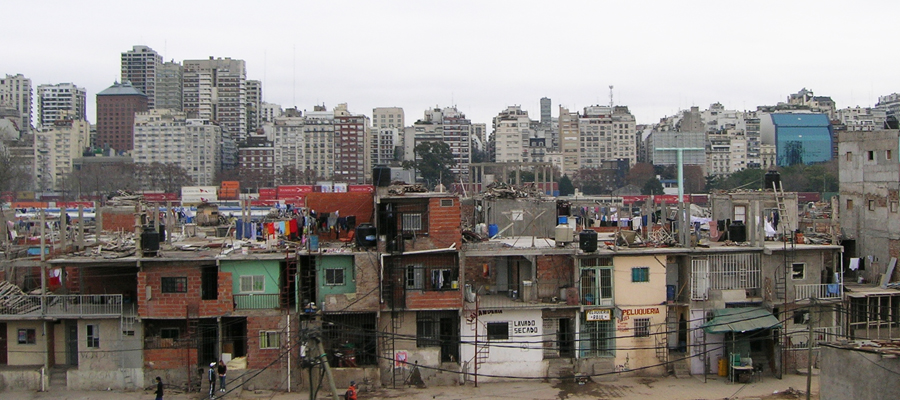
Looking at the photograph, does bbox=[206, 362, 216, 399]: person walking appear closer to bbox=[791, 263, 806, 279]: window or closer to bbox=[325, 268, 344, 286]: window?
bbox=[325, 268, 344, 286]: window

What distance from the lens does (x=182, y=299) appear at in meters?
23.1

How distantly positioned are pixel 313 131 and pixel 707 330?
111538 millimetres

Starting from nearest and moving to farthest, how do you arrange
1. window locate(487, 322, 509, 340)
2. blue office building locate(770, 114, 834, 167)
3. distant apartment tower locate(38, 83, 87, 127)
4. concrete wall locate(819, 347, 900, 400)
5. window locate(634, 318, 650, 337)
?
concrete wall locate(819, 347, 900, 400) < window locate(487, 322, 509, 340) < window locate(634, 318, 650, 337) < blue office building locate(770, 114, 834, 167) < distant apartment tower locate(38, 83, 87, 127)

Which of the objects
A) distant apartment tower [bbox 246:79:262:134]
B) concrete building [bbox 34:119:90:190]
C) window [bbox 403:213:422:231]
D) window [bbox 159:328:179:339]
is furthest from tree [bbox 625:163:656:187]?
window [bbox 159:328:179:339]

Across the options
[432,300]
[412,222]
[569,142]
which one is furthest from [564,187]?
[432,300]

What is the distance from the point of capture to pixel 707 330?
2373 centimetres

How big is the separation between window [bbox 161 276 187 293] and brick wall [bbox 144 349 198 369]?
5.69 feet

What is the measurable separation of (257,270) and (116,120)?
147496 mm

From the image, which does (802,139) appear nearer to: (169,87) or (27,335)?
(27,335)

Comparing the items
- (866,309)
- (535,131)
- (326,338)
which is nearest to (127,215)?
(326,338)

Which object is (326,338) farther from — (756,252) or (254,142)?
(254,142)

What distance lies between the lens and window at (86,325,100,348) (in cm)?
2352

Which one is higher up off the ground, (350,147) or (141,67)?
(141,67)

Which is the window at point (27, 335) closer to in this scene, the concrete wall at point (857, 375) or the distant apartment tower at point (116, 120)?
the concrete wall at point (857, 375)
